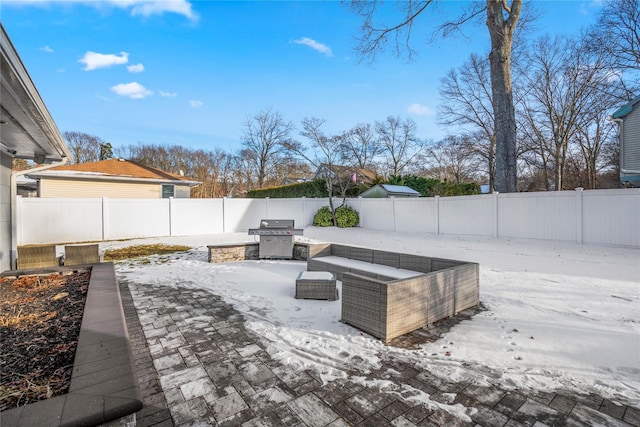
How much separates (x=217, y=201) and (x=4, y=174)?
8.28m

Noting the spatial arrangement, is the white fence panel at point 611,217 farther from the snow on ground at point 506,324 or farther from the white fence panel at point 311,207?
the white fence panel at point 311,207

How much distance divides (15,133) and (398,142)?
27.7 meters

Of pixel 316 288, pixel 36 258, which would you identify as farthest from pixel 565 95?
pixel 36 258

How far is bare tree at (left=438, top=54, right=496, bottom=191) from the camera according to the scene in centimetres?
1889

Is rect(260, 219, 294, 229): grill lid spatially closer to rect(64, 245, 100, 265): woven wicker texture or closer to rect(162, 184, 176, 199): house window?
rect(64, 245, 100, 265): woven wicker texture

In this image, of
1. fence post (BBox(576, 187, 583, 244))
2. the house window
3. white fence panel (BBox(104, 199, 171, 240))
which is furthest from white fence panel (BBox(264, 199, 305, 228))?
fence post (BBox(576, 187, 583, 244))

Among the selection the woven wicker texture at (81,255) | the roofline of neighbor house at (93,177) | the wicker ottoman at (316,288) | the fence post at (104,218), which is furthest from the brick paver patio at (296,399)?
the roofline of neighbor house at (93,177)

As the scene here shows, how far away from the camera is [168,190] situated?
16.3m

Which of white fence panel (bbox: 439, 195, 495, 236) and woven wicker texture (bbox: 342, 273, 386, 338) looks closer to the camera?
woven wicker texture (bbox: 342, 273, 386, 338)

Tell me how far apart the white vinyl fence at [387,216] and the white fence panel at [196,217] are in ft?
0.12

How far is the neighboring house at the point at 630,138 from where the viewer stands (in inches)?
399

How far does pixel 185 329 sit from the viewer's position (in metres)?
3.18

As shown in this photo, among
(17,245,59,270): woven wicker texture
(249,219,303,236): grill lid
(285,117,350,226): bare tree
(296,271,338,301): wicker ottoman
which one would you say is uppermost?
(285,117,350,226): bare tree

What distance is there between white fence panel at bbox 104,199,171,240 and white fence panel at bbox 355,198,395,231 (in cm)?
813
